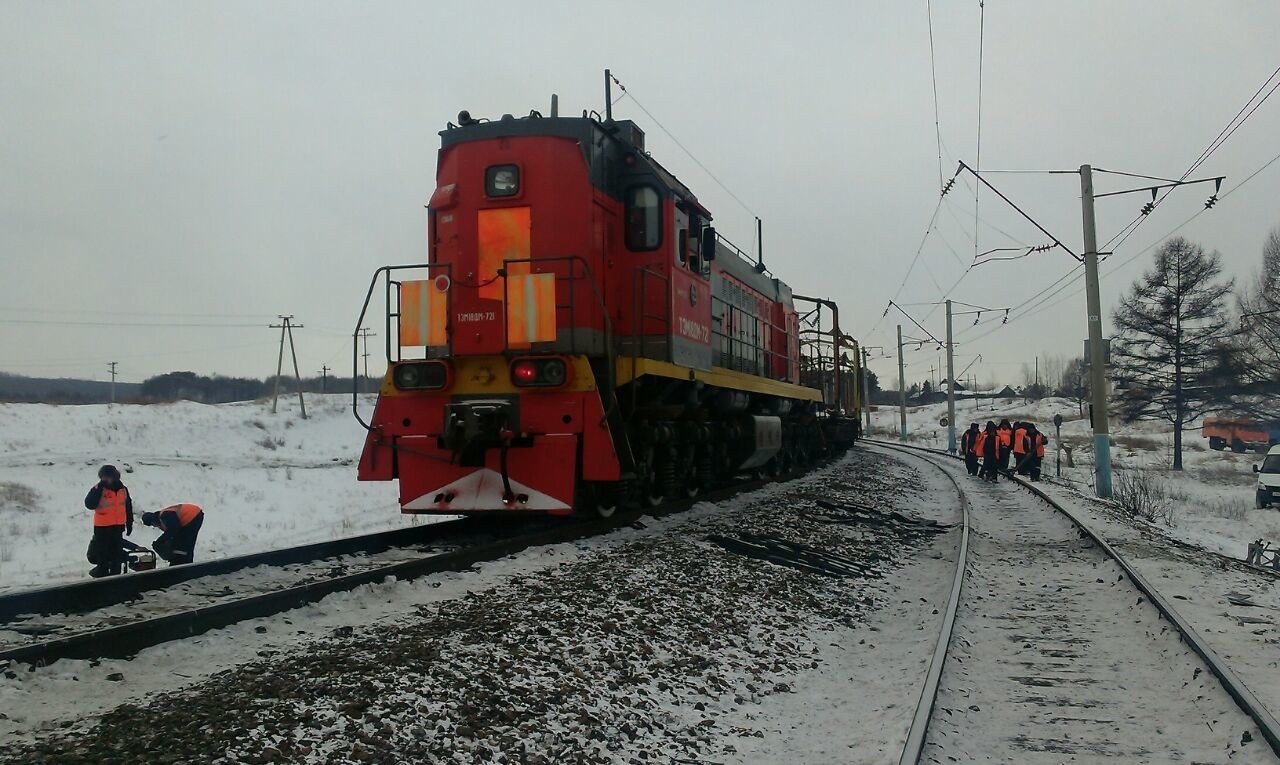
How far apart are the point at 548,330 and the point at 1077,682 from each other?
5.05 m

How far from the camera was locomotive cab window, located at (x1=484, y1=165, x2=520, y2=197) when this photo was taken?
892 cm

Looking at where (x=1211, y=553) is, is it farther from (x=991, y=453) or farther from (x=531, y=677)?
(x=991, y=453)

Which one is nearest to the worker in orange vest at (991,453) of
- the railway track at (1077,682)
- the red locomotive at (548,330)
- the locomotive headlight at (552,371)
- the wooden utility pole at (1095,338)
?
the wooden utility pole at (1095,338)

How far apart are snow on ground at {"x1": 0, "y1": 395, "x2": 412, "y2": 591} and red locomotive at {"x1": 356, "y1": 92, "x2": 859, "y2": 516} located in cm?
385

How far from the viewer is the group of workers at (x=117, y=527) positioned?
8172 mm

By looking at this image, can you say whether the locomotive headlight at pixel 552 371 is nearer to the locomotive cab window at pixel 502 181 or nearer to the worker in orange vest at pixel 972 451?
the locomotive cab window at pixel 502 181

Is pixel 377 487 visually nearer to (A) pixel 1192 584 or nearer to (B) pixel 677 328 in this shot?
(B) pixel 677 328

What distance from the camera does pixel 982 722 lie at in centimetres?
432

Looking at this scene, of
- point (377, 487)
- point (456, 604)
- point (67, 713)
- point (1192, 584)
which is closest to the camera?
point (67, 713)

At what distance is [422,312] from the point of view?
8.59 meters

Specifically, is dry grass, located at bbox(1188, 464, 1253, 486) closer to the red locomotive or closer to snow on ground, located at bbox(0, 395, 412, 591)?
the red locomotive

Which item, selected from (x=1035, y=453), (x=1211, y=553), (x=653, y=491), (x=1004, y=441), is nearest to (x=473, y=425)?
(x=653, y=491)

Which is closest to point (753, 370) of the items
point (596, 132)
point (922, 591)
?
point (596, 132)

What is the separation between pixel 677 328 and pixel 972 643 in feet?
16.0
